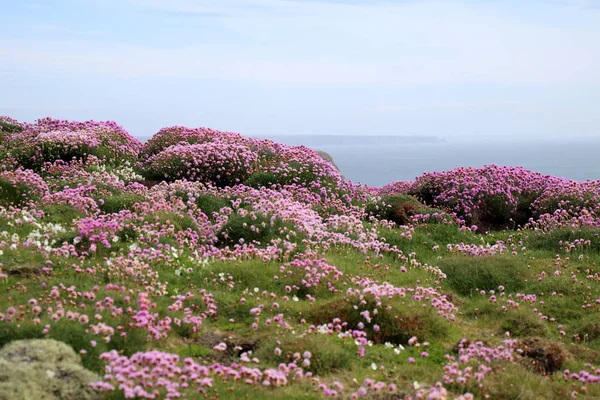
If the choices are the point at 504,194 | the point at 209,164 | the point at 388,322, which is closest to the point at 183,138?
the point at 209,164

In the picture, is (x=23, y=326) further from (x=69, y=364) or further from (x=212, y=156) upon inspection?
(x=212, y=156)

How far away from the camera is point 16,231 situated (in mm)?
12734

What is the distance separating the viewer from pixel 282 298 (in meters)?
10.3

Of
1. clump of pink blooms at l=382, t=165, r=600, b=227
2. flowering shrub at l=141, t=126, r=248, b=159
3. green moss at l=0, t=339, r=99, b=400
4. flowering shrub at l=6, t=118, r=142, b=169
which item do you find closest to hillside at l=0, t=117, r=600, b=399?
green moss at l=0, t=339, r=99, b=400

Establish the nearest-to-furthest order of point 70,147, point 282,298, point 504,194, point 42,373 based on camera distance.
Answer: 1. point 42,373
2. point 282,298
3. point 504,194
4. point 70,147

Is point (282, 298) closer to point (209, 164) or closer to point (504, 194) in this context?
point (209, 164)

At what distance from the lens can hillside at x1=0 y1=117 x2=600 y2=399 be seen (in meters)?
7.18

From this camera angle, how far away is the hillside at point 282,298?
7.18 m

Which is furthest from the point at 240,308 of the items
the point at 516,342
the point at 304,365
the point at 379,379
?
the point at 516,342

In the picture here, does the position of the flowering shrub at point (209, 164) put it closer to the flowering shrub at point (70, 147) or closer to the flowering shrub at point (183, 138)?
the flowering shrub at point (70, 147)

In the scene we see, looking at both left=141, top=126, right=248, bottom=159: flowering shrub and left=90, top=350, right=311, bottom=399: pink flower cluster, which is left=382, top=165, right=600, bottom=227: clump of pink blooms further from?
left=90, top=350, right=311, bottom=399: pink flower cluster

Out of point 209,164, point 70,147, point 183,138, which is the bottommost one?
point 209,164

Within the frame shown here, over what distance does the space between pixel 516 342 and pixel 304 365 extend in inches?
130

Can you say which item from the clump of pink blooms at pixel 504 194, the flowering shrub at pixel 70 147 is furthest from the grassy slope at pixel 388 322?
the flowering shrub at pixel 70 147
